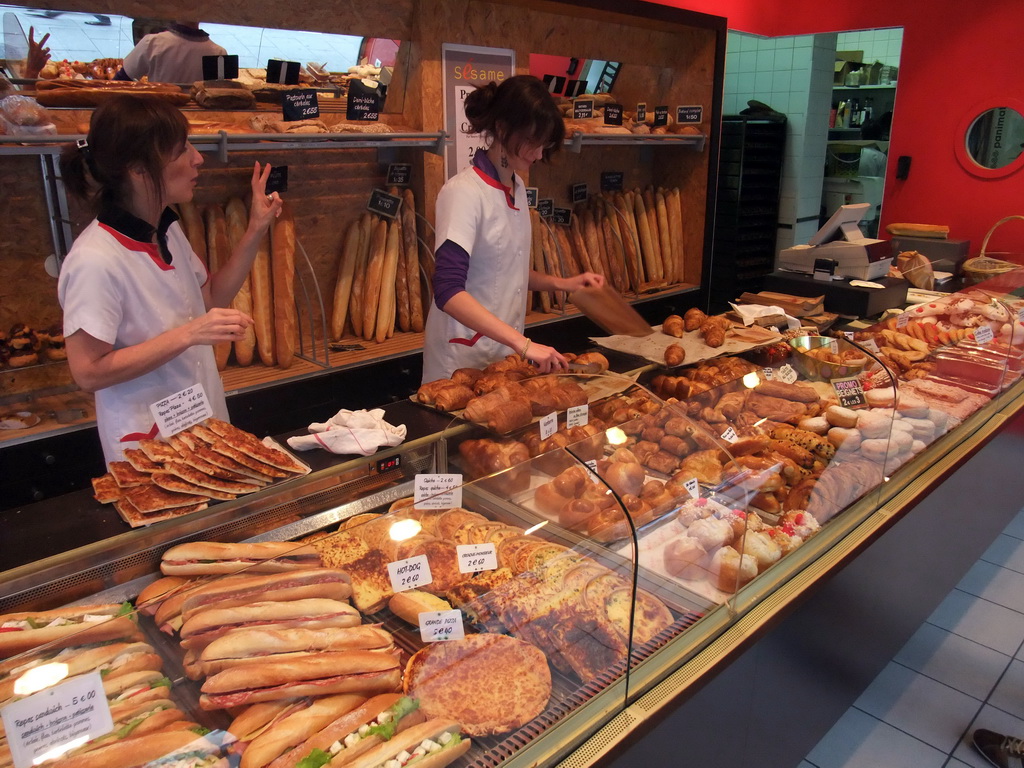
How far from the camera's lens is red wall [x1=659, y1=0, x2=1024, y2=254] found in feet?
17.7

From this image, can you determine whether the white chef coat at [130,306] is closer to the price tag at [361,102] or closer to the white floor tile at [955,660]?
the price tag at [361,102]

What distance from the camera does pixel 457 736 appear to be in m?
1.25

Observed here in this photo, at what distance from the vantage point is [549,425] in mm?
2121

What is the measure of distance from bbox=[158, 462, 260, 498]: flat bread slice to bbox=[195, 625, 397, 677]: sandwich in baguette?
500 millimetres

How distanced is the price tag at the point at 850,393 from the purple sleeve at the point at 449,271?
1.35 metres

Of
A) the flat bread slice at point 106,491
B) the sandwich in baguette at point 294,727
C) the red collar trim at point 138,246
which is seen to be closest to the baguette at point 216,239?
the red collar trim at point 138,246

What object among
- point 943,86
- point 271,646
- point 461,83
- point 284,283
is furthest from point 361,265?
point 943,86

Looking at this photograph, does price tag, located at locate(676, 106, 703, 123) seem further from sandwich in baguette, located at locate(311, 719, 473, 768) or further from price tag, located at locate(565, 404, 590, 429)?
sandwich in baguette, located at locate(311, 719, 473, 768)

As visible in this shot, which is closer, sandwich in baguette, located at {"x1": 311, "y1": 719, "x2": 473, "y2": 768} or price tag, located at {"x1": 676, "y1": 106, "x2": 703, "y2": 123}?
sandwich in baguette, located at {"x1": 311, "y1": 719, "x2": 473, "y2": 768}

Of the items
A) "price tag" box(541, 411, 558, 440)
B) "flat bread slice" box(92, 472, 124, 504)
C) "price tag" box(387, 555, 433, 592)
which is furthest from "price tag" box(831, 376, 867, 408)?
"flat bread slice" box(92, 472, 124, 504)

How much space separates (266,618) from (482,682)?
39cm

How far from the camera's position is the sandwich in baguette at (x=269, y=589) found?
131cm

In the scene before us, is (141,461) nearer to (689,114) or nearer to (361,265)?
(361,265)

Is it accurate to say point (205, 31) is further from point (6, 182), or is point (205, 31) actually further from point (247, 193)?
point (6, 182)
